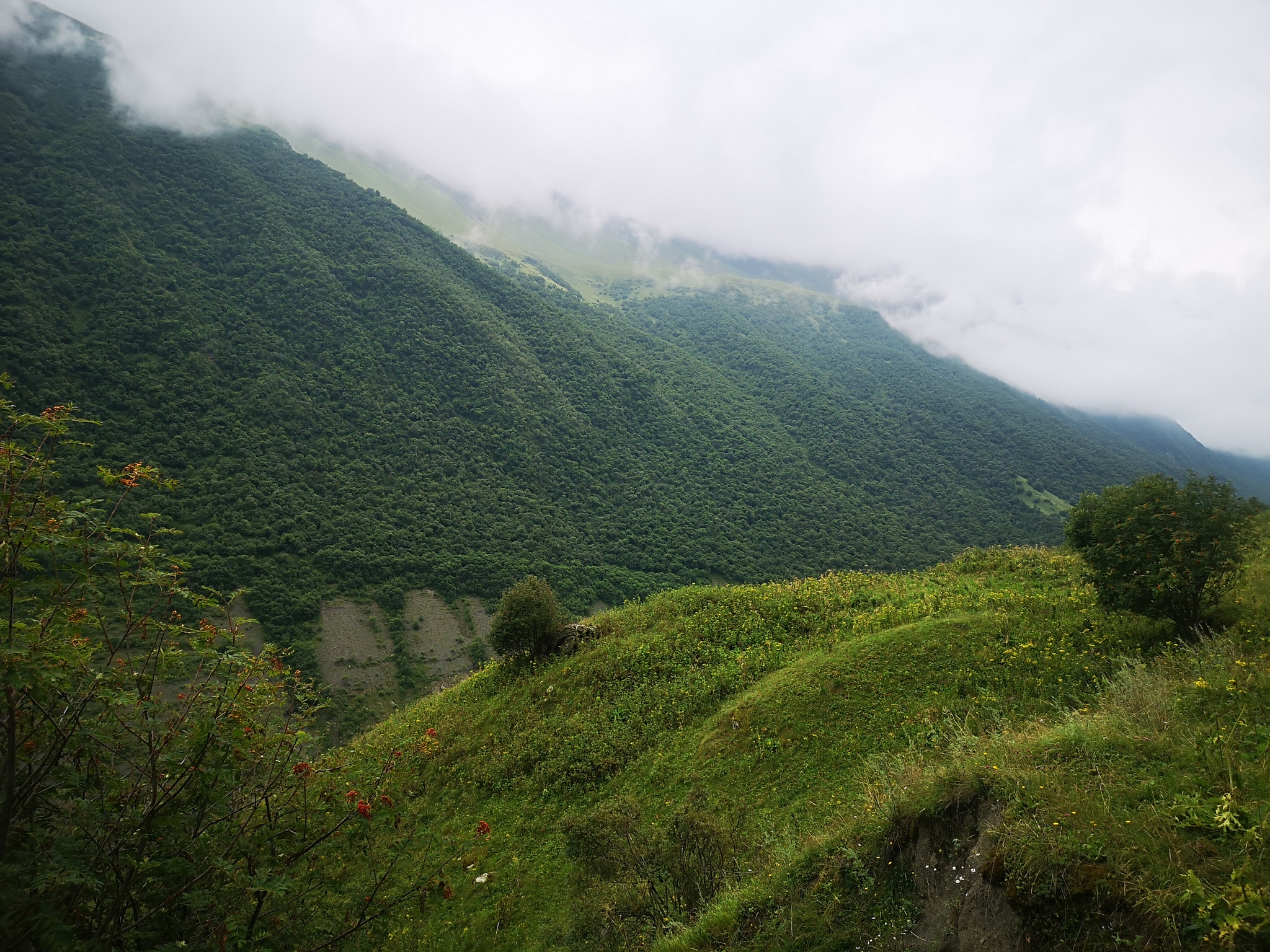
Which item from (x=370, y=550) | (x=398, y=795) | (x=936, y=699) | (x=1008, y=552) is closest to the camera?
(x=936, y=699)

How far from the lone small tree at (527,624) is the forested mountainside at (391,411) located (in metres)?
62.3

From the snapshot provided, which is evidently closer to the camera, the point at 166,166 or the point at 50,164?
the point at 50,164

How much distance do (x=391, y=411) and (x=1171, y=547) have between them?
126 m

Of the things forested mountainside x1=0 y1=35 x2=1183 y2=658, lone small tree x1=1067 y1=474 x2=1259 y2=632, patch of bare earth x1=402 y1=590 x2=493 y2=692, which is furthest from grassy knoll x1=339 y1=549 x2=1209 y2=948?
forested mountainside x1=0 y1=35 x2=1183 y2=658

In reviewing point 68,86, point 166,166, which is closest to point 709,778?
point 166,166

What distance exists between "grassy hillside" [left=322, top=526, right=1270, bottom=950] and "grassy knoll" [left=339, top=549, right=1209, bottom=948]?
0.18 ft

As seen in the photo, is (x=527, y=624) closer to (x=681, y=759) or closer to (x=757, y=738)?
(x=681, y=759)

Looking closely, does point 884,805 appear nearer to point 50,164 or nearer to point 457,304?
point 457,304

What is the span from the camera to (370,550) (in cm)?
8912

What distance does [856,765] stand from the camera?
1139 cm

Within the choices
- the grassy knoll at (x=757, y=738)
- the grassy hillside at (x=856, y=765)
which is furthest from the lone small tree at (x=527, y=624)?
the grassy hillside at (x=856, y=765)

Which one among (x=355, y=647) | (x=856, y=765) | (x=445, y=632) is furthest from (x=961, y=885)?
(x=445, y=632)

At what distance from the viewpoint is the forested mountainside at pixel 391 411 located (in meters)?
90.0

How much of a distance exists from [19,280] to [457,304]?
250 feet
